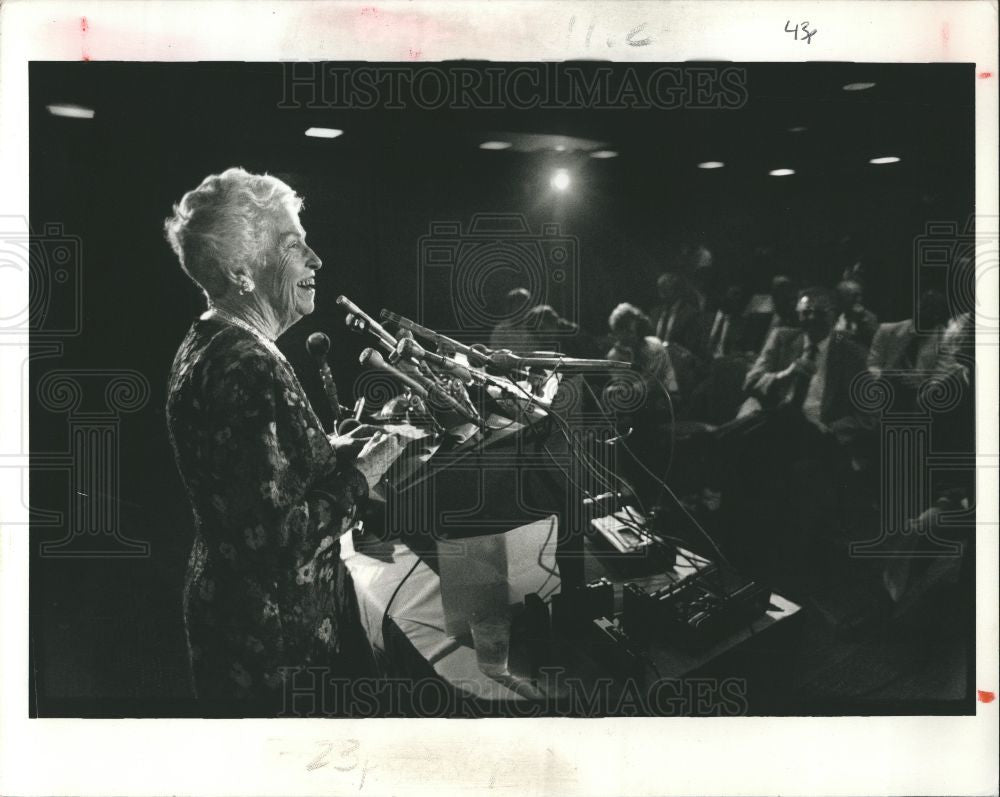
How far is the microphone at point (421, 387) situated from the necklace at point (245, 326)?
17 cm

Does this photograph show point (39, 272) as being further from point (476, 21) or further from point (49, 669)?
point (476, 21)

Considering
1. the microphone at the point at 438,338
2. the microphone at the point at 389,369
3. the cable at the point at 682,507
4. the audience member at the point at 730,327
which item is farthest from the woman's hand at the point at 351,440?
the audience member at the point at 730,327

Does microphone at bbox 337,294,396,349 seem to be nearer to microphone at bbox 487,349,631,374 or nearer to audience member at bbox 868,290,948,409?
microphone at bbox 487,349,631,374

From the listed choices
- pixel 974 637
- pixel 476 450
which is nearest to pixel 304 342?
pixel 476 450

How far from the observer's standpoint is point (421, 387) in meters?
1.59

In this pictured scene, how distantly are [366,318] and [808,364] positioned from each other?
0.96 m

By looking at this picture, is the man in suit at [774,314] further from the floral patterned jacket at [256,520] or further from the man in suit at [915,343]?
the floral patterned jacket at [256,520]

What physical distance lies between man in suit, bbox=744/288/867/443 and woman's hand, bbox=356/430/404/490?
0.77m

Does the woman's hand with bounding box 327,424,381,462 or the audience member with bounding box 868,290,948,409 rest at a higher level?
the audience member with bounding box 868,290,948,409

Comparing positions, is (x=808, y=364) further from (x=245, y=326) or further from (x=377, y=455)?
(x=245, y=326)

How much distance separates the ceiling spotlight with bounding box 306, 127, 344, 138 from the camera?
1.58 m

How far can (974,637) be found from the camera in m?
1.66

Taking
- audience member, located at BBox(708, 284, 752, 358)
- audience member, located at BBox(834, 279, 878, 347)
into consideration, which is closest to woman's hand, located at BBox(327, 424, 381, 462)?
audience member, located at BBox(708, 284, 752, 358)

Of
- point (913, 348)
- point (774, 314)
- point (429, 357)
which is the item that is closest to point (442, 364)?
point (429, 357)
